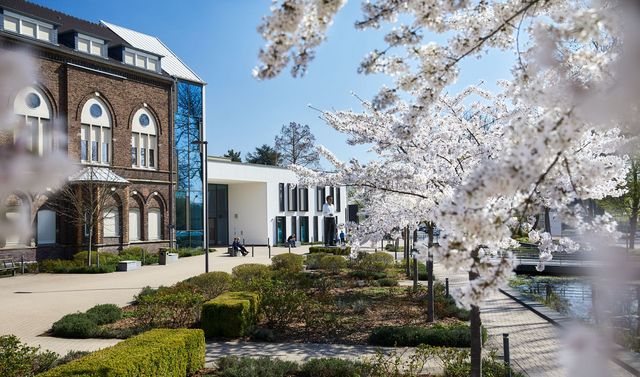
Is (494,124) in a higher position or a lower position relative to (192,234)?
higher

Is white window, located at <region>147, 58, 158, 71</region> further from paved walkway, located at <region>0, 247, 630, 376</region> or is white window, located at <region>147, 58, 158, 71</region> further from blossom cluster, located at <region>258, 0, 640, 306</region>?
blossom cluster, located at <region>258, 0, 640, 306</region>

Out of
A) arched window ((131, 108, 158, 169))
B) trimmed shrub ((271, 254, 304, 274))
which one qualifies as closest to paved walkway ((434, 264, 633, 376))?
trimmed shrub ((271, 254, 304, 274))

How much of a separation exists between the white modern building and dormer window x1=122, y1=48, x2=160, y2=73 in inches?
488

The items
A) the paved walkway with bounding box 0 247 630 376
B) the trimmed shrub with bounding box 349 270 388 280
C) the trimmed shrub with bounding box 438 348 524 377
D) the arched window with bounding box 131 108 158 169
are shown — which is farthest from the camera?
the arched window with bounding box 131 108 158 169

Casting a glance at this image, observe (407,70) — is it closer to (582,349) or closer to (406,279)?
(582,349)

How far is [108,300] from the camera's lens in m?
16.8

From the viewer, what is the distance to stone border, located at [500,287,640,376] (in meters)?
8.14

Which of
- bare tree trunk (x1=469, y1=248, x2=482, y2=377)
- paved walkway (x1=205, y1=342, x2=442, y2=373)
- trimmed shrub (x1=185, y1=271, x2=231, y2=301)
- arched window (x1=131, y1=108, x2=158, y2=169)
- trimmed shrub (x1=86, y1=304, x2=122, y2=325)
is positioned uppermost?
arched window (x1=131, y1=108, x2=158, y2=169)

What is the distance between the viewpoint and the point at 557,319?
1245 cm

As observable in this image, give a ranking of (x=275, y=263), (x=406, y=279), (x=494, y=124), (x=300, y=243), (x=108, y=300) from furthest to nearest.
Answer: (x=300, y=243)
(x=275, y=263)
(x=406, y=279)
(x=108, y=300)
(x=494, y=124)

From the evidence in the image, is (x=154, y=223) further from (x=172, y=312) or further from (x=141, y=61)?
(x=172, y=312)

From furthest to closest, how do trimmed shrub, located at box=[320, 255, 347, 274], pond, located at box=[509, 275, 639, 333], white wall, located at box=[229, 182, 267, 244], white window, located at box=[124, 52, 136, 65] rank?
white wall, located at box=[229, 182, 267, 244]
white window, located at box=[124, 52, 136, 65]
trimmed shrub, located at box=[320, 255, 347, 274]
pond, located at box=[509, 275, 639, 333]

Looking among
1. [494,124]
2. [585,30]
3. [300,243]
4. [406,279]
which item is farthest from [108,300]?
[300,243]

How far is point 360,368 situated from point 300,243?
4109 cm
